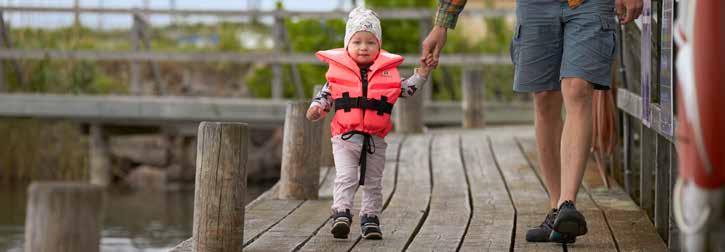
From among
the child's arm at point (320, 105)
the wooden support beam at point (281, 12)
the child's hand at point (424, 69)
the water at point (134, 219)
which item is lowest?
the water at point (134, 219)

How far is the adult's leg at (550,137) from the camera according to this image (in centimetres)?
539

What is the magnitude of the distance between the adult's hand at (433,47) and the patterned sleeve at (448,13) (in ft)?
0.18

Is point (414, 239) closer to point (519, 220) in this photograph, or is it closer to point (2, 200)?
point (519, 220)

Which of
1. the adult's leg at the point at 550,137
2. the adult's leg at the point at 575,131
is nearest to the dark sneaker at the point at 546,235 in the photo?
the adult's leg at the point at 575,131

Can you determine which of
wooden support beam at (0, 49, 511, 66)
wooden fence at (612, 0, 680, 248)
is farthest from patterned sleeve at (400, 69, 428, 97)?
wooden support beam at (0, 49, 511, 66)

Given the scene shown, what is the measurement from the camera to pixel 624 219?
5852mm

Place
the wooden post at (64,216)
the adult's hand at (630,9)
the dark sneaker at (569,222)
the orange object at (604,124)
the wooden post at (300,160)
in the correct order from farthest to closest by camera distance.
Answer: the orange object at (604,124), the wooden post at (300,160), the adult's hand at (630,9), the dark sneaker at (569,222), the wooden post at (64,216)

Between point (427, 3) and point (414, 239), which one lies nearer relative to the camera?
point (414, 239)

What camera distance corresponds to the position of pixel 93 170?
16.0 metres

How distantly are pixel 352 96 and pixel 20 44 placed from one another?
43.5ft

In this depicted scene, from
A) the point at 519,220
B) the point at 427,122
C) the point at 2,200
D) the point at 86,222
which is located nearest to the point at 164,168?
the point at 2,200

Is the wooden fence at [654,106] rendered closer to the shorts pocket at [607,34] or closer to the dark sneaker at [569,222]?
the shorts pocket at [607,34]

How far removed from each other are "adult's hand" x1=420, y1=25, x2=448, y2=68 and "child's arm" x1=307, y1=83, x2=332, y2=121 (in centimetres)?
37

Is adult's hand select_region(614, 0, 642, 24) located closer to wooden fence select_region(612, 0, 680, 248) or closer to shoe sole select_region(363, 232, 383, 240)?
wooden fence select_region(612, 0, 680, 248)
